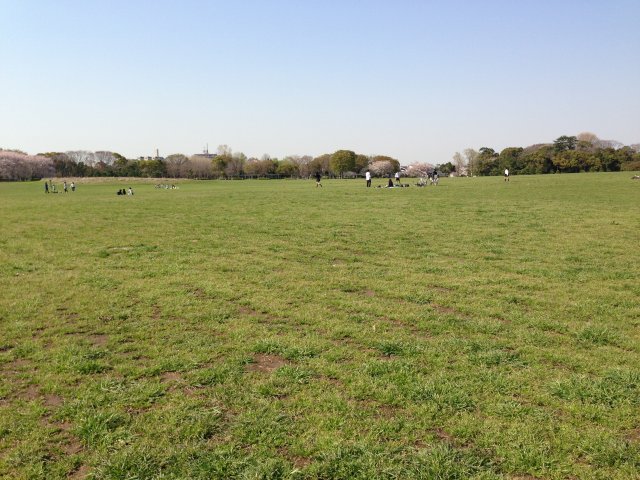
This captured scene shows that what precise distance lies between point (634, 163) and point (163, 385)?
105 meters

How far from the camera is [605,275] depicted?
10.0 m

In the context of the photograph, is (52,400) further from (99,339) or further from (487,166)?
(487,166)

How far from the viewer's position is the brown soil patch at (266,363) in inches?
220

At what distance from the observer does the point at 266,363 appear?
5773mm

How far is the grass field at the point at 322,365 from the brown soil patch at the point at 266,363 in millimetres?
27

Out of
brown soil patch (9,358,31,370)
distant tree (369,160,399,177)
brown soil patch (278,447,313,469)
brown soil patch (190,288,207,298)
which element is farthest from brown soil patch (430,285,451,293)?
distant tree (369,160,399,177)

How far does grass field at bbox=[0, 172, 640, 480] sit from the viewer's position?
12.7ft

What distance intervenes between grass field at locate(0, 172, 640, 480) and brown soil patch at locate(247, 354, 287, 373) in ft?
0.09

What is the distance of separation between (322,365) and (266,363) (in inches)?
29.7

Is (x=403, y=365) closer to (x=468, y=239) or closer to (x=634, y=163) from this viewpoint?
(x=468, y=239)

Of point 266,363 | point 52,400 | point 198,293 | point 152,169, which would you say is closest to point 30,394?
point 52,400

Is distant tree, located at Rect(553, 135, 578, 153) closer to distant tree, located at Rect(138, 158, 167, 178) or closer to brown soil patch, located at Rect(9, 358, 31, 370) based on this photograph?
distant tree, located at Rect(138, 158, 167, 178)

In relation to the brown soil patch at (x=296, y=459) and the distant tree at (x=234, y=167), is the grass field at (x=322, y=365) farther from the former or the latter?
the distant tree at (x=234, y=167)

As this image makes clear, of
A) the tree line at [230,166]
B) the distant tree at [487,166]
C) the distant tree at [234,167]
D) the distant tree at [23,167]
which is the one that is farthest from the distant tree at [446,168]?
the distant tree at [23,167]
